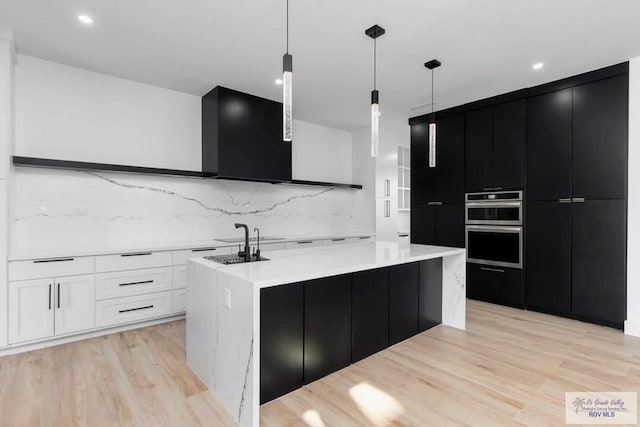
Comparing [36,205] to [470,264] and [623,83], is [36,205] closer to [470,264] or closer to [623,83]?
[470,264]

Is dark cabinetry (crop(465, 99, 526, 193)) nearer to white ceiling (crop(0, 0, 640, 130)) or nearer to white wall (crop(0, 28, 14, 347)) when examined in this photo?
white ceiling (crop(0, 0, 640, 130))

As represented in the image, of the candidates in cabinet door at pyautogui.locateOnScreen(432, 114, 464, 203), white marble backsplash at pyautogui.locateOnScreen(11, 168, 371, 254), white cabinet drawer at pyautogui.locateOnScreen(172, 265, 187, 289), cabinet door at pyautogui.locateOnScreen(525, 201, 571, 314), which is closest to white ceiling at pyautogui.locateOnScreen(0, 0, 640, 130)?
cabinet door at pyautogui.locateOnScreen(432, 114, 464, 203)

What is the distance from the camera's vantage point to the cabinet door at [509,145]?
3842 mm

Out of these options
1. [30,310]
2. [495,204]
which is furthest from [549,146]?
[30,310]

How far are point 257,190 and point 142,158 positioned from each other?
1.52 meters

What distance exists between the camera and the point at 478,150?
4.21 m

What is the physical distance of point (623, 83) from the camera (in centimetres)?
314

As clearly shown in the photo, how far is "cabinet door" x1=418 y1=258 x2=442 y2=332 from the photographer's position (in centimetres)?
309

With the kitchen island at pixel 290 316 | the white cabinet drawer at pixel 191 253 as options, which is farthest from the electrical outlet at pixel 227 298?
the white cabinet drawer at pixel 191 253

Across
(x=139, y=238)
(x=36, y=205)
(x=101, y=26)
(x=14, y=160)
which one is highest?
(x=101, y=26)

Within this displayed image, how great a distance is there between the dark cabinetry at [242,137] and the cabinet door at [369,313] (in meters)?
2.18

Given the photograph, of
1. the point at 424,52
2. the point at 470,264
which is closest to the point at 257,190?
the point at 424,52

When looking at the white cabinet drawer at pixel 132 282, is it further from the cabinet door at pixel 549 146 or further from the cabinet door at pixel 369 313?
the cabinet door at pixel 549 146

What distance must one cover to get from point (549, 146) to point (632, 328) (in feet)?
6.48
